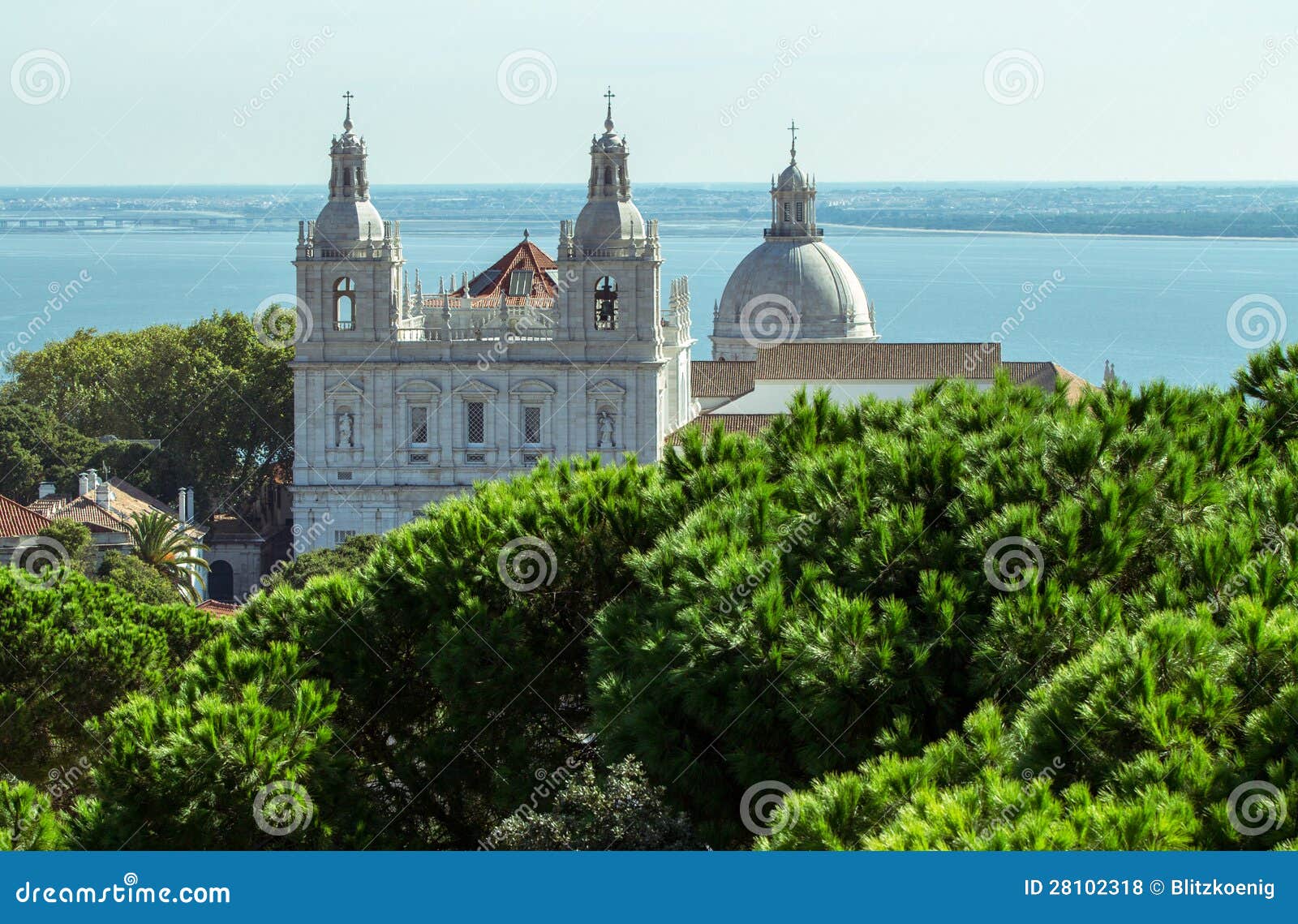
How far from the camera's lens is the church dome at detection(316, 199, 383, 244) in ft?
193

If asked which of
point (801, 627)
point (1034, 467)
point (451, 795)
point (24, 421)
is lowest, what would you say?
point (451, 795)

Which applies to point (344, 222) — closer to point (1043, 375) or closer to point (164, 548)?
point (164, 548)

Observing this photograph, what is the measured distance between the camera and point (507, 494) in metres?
23.0

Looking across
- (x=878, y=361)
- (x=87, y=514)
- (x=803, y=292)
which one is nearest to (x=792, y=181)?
(x=803, y=292)

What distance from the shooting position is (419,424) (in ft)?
197

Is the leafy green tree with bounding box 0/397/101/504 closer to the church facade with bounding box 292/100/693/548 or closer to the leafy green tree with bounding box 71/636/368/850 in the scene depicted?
the church facade with bounding box 292/100/693/548

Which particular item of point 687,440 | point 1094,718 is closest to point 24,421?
point 687,440

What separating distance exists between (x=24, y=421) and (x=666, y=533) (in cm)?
4866

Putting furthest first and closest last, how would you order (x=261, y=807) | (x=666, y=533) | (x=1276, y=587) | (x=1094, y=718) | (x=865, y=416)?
(x=865, y=416)
(x=666, y=533)
(x=261, y=807)
(x=1276, y=587)
(x=1094, y=718)

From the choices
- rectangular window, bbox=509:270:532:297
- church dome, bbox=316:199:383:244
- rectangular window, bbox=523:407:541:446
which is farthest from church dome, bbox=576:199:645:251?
rectangular window, bbox=509:270:532:297

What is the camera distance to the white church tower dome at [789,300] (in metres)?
83.2

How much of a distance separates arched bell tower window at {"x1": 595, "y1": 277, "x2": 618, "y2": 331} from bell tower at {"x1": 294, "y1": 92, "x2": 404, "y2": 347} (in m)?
5.75

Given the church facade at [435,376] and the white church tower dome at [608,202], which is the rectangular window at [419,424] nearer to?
the church facade at [435,376]

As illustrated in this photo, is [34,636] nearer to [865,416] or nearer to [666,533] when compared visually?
[666,533]
